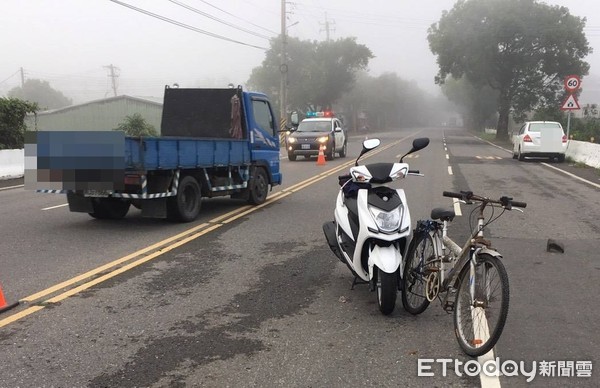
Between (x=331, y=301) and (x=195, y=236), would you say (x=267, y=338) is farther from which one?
(x=195, y=236)

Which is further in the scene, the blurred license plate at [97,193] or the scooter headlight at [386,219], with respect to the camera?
the blurred license plate at [97,193]

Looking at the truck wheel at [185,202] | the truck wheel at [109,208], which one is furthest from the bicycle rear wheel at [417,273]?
the truck wheel at [109,208]

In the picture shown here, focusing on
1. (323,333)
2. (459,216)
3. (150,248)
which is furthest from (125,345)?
(459,216)

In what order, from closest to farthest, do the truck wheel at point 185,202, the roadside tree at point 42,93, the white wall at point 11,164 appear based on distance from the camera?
1. the truck wheel at point 185,202
2. the white wall at point 11,164
3. the roadside tree at point 42,93

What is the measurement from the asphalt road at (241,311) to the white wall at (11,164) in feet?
28.6

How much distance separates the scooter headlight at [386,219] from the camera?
4.58 meters

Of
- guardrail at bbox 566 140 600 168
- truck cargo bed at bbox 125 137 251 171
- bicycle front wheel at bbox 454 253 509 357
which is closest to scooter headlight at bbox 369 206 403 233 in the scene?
bicycle front wheel at bbox 454 253 509 357

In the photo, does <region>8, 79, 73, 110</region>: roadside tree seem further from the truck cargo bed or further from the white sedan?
the truck cargo bed

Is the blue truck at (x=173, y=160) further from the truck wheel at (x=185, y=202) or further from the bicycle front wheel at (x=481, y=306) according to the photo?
the bicycle front wheel at (x=481, y=306)

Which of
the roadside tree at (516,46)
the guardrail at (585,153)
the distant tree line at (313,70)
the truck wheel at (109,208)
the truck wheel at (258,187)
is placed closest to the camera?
the truck wheel at (109,208)

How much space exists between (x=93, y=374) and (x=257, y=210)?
703 centimetres

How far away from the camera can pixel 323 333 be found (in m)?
4.40

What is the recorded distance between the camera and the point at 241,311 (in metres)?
4.91

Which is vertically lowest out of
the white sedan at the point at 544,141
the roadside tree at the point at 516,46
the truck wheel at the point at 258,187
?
the truck wheel at the point at 258,187
